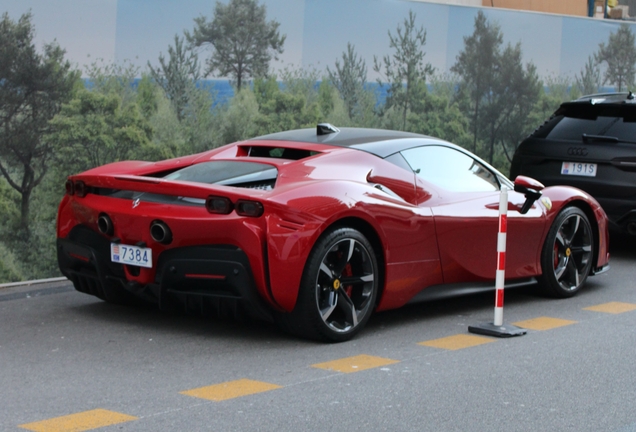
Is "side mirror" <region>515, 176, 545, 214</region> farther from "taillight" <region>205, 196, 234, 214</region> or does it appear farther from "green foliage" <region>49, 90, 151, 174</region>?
"green foliage" <region>49, 90, 151, 174</region>

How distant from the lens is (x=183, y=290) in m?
6.13

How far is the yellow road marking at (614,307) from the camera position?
774cm

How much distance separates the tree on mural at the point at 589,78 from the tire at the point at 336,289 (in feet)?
30.4

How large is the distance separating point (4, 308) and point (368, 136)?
303cm

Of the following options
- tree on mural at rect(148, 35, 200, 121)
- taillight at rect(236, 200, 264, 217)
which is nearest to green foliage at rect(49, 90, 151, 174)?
tree on mural at rect(148, 35, 200, 121)

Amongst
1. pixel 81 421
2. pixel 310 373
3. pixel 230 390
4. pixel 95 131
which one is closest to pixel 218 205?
pixel 310 373

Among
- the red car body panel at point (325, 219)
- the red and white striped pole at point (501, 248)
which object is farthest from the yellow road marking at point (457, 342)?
the red car body panel at point (325, 219)

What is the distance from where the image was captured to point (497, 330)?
671 cm

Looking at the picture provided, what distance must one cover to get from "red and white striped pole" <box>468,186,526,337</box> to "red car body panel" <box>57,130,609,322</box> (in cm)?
47

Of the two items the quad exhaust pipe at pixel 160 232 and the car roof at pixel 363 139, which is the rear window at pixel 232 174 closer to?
the quad exhaust pipe at pixel 160 232

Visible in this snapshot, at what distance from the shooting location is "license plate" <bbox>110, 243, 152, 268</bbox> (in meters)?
6.24

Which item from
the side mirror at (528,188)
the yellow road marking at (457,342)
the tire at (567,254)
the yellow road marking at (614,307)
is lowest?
the yellow road marking at (614,307)

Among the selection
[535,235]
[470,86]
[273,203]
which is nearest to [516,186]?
[535,235]

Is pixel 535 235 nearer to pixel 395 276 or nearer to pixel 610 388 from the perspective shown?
pixel 395 276
